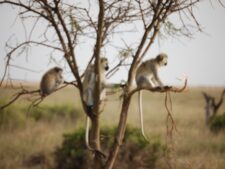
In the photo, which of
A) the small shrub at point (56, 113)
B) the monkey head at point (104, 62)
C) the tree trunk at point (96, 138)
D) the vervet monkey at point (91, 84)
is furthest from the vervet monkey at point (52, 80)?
the small shrub at point (56, 113)

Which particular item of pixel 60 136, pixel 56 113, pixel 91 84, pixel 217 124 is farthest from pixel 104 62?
pixel 56 113

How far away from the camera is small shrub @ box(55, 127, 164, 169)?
10.1 metres

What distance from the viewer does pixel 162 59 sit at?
621 cm

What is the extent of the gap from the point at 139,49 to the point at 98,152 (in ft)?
3.01

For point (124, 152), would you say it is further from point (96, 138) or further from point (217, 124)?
point (217, 124)

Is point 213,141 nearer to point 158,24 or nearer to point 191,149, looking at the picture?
point 191,149

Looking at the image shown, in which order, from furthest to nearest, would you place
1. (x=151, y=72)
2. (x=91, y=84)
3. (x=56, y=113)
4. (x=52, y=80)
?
(x=56, y=113) → (x=52, y=80) → (x=151, y=72) → (x=91, y=84)

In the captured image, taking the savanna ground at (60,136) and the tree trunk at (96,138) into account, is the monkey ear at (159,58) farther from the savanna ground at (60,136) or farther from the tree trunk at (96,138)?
the tree trunk at (96,138)

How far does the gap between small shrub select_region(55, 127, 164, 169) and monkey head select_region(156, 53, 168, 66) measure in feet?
12.8

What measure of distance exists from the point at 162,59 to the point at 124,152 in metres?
4.26

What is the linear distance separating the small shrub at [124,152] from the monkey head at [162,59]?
3.91 meters

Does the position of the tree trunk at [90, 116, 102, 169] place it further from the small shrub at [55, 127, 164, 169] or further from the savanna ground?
the small shrub at [55, 127, 164, 169]

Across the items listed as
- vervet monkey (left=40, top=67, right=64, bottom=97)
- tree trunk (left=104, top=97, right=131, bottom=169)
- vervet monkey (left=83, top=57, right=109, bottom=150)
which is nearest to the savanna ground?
vervet monkey (left=40, top=67, right=64, bottom=97)

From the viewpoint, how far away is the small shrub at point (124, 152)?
10109 millimetres
